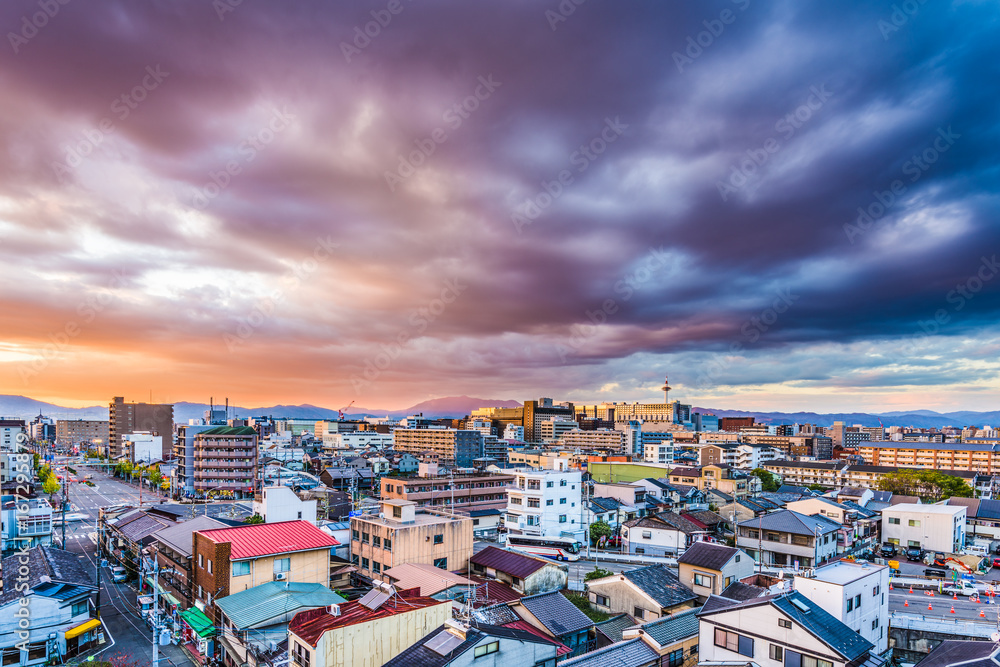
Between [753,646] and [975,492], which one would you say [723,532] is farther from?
[975,492]

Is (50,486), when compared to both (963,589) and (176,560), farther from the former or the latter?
(963,589)

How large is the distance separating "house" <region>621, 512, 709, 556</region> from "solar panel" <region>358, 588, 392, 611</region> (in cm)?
3278

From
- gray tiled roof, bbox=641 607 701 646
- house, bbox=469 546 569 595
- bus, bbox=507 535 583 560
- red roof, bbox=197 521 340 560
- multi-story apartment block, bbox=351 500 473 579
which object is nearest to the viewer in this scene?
gray tiled roof, bbox=641 607 701 646

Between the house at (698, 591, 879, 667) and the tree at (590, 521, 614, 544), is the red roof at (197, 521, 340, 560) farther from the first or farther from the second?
the tree at (590, 521, 614, 544)

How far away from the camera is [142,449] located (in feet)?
374

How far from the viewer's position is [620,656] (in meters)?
20.2

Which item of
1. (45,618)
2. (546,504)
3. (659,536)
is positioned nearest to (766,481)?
(659,536)

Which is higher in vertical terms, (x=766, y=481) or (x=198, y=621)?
(x=198, y=621)

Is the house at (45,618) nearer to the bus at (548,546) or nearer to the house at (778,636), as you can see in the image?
the house at (778,636)

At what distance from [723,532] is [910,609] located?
76.9 ft

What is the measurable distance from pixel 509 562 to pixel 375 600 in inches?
549

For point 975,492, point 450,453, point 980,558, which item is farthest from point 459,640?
point 450,453

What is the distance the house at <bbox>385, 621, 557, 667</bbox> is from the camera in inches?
651

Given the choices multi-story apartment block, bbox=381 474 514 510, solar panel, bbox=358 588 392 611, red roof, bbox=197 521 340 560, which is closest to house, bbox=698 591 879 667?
solar panel, bbox=358 588 392 611
